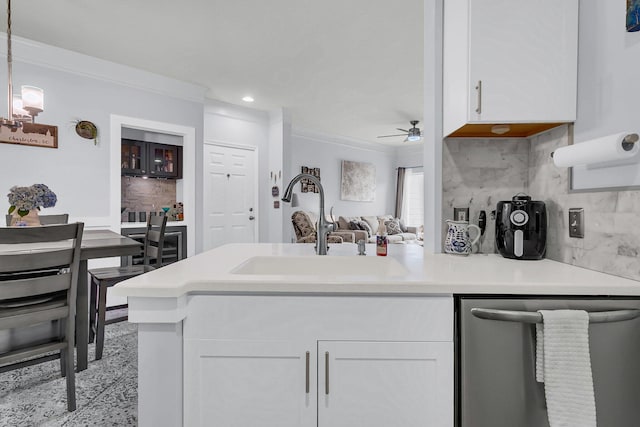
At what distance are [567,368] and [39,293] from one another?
2.17 meters

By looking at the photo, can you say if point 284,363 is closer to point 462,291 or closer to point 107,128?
point 462,291

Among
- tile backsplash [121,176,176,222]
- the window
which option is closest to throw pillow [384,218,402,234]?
the window

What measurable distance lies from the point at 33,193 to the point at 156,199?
323cm

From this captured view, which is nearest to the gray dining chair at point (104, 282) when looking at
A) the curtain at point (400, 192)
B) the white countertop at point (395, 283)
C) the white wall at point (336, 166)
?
the white countertop at point (395, 283)

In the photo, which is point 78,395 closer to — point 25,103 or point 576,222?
point 25,103

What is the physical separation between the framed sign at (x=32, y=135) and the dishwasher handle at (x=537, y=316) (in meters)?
3.99

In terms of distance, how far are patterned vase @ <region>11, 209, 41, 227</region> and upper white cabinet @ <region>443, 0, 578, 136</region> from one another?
9.08 feet

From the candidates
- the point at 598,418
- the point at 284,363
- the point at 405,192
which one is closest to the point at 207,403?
the point at 284,363

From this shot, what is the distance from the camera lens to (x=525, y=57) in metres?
1.20

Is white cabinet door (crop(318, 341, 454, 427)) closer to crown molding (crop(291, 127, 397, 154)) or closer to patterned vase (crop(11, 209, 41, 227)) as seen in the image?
patterned vase (crop(11, 209, 41, 227))

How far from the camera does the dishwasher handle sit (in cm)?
90

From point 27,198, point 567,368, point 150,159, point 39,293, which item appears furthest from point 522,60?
point 150,159

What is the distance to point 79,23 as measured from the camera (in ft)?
9.54

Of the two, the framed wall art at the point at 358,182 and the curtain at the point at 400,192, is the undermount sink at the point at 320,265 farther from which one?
the curtain at the point at 400,192
